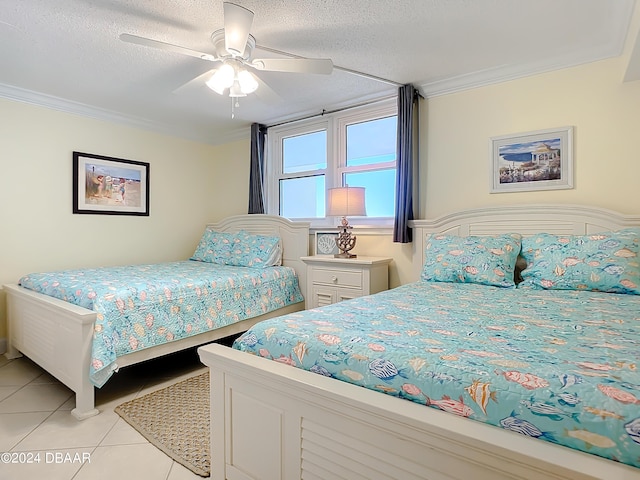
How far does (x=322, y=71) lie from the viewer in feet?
7.03

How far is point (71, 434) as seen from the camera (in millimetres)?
1963

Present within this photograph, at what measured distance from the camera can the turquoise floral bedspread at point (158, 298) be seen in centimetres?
220

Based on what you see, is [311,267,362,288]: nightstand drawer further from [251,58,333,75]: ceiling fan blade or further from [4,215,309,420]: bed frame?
[251,58,333,75]: ceiling fan blade

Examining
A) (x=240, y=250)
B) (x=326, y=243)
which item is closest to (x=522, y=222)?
(x=326, y=243)

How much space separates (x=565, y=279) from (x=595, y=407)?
1.52 meters

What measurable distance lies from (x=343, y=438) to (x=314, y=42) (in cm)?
227

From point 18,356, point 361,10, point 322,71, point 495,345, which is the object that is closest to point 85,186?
point 18,356

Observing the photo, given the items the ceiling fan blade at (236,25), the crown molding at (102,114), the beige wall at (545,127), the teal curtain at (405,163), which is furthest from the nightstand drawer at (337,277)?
the crown molding at (102,114)

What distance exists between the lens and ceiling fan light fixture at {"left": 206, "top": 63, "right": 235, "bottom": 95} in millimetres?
2162

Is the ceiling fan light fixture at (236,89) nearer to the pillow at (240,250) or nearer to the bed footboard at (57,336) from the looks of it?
the bed footboard at (57,336)

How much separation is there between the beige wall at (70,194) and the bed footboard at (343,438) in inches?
108

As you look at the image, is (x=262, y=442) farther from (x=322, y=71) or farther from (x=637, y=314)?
(x=322, y=71)

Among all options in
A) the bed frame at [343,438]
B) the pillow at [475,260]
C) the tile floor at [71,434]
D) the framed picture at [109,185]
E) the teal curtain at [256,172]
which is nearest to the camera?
the bed frame at [343,438]

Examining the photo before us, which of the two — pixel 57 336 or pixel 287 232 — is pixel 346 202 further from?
pixel 57 336
